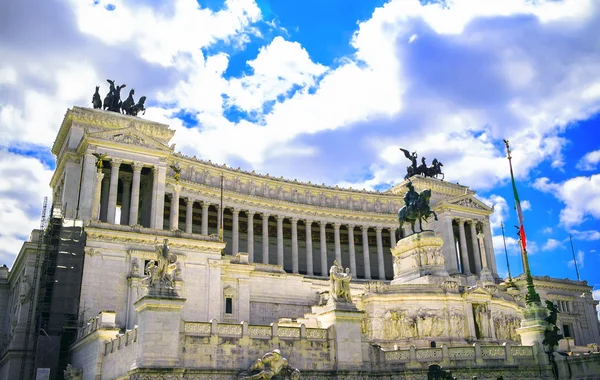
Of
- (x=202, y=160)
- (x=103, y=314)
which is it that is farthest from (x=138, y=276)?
(x=202, y=160)

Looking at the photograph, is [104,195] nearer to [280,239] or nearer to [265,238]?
[265,238]

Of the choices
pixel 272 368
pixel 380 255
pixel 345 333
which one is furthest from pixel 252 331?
pixel 380 255

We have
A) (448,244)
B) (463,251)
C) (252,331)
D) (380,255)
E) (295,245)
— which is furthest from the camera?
(463,251)

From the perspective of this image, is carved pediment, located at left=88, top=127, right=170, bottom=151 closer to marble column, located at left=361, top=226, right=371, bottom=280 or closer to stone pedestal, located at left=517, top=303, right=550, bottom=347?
marble column, located at left=361, top=226, right=371, bottom=280

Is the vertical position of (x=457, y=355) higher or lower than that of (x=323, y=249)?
lower

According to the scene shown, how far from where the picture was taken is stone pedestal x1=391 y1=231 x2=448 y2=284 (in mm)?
53875

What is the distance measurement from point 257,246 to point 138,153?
27044mm

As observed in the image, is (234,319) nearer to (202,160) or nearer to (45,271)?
(45,271)

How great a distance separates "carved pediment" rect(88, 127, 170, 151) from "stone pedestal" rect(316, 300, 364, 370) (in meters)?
36.6

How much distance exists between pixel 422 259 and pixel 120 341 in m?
30.7

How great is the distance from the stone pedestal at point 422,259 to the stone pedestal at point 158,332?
95.5 ft

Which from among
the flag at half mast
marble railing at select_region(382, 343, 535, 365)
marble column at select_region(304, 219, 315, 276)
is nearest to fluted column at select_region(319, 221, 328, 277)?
marble column at select_region(304, 219, 315, 276)

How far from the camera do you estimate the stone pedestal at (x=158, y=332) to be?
91.5ft

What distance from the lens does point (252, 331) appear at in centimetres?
3084
